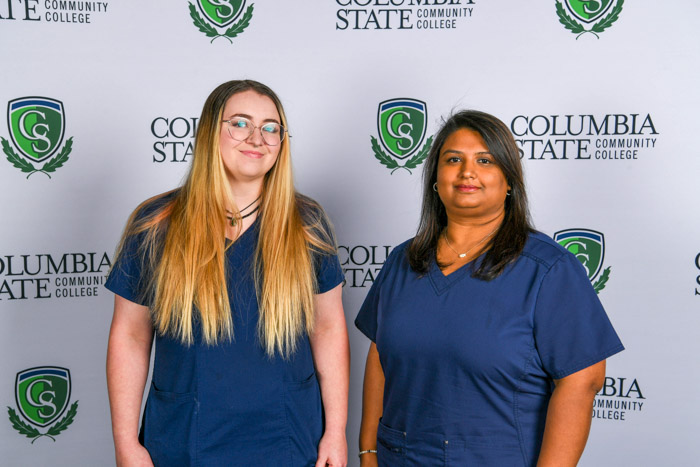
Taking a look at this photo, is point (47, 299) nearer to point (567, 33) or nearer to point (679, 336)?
point (567, 33)

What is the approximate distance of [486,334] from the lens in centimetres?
114

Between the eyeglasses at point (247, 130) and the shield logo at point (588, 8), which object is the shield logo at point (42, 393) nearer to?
the eyeglasses at point (247, 130)

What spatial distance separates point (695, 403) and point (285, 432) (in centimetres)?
141

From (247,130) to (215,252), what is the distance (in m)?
0.28

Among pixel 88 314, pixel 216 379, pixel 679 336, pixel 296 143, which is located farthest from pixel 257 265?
pixel 679 336

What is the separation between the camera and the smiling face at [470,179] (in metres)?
1.23

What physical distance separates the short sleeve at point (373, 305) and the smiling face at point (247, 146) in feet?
1.15

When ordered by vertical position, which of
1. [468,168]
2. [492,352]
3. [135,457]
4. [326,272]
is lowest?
[135,457]

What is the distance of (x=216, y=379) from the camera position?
4.16ft

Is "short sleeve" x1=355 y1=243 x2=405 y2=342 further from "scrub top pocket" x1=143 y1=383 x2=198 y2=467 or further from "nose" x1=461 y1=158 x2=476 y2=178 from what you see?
"scrub top pocket" x1=143 y1=383 x2=198 y2=467

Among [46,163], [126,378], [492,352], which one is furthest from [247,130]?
[46,163]

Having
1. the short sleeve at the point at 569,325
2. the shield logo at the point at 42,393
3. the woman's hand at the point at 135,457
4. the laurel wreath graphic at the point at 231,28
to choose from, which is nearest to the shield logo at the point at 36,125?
the laurel wreath graphic at the point at 231,28

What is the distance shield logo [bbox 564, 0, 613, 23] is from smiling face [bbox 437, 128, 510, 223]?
0.96 metres

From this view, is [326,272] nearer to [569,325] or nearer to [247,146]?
[247,146]
